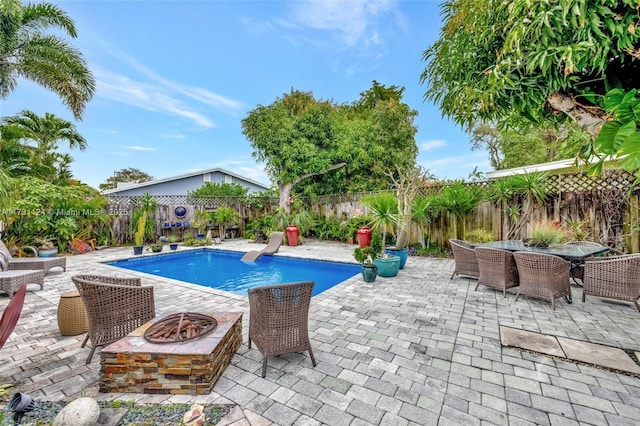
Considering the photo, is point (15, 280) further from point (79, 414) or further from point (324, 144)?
point (324, 144)

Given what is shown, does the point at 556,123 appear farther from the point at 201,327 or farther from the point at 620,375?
the point at 201,327

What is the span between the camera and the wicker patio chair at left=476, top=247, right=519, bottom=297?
452cm

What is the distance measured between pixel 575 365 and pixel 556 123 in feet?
8.79

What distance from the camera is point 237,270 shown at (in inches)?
315

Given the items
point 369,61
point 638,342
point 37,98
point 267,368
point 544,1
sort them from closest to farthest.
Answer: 1. point 544,1
2. point 267,368
3. point 638,342
4. point 37,98
5. point 369,61

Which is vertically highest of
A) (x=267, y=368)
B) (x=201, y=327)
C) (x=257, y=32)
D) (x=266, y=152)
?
(x=257, y=32)

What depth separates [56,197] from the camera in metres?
8.78

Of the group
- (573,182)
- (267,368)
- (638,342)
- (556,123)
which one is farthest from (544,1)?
(573,182)

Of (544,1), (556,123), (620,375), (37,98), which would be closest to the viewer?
(544,1)

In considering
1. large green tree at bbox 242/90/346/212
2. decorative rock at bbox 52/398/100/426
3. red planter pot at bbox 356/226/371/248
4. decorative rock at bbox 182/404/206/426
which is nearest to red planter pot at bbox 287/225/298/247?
large green tree at bbox 242/90/346/212

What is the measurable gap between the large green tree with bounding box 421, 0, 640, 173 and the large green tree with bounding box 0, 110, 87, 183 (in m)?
14.5

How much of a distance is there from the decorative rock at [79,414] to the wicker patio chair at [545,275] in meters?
5.10

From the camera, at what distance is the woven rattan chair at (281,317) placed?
248 centimetres

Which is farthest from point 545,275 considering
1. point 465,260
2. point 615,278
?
point 465,260
